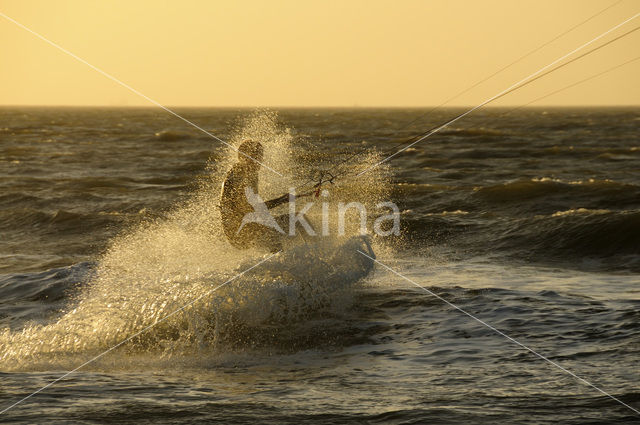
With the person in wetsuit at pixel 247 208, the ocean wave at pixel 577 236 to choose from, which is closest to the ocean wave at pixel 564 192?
the ocean wave at pixel 577 236

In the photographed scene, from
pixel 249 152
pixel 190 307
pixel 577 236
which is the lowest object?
pixel 190 307

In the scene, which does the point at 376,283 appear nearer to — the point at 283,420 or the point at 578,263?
the point at 578,263

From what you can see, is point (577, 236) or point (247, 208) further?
point (577, 236)

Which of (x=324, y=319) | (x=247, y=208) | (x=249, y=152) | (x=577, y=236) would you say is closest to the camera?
(x=324, y=319)

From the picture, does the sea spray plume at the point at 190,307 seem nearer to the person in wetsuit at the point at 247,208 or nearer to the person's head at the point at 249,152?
the person in wetsuit at the point at 247,208

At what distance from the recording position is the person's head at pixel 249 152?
1159 cm

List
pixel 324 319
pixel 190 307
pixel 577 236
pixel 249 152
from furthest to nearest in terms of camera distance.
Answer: pixel 577 236 < pixel 249 152 < pixel 324 319 < pixel 190 307

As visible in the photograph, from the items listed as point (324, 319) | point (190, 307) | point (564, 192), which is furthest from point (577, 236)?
point (190, 307)

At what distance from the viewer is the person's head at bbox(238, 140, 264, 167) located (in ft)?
38.0

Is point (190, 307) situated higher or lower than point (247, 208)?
lower

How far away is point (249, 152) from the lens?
38.1 ft

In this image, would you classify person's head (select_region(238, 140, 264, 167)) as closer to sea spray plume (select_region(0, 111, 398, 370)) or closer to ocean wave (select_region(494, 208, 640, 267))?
sea spray plume (select_region(0, 111, 398, 370))

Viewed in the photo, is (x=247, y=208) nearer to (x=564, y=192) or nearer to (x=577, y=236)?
(x=577, y=236)

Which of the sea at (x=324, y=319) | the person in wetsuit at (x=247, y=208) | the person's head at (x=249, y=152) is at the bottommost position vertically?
the sea at (x=324, y=319)
